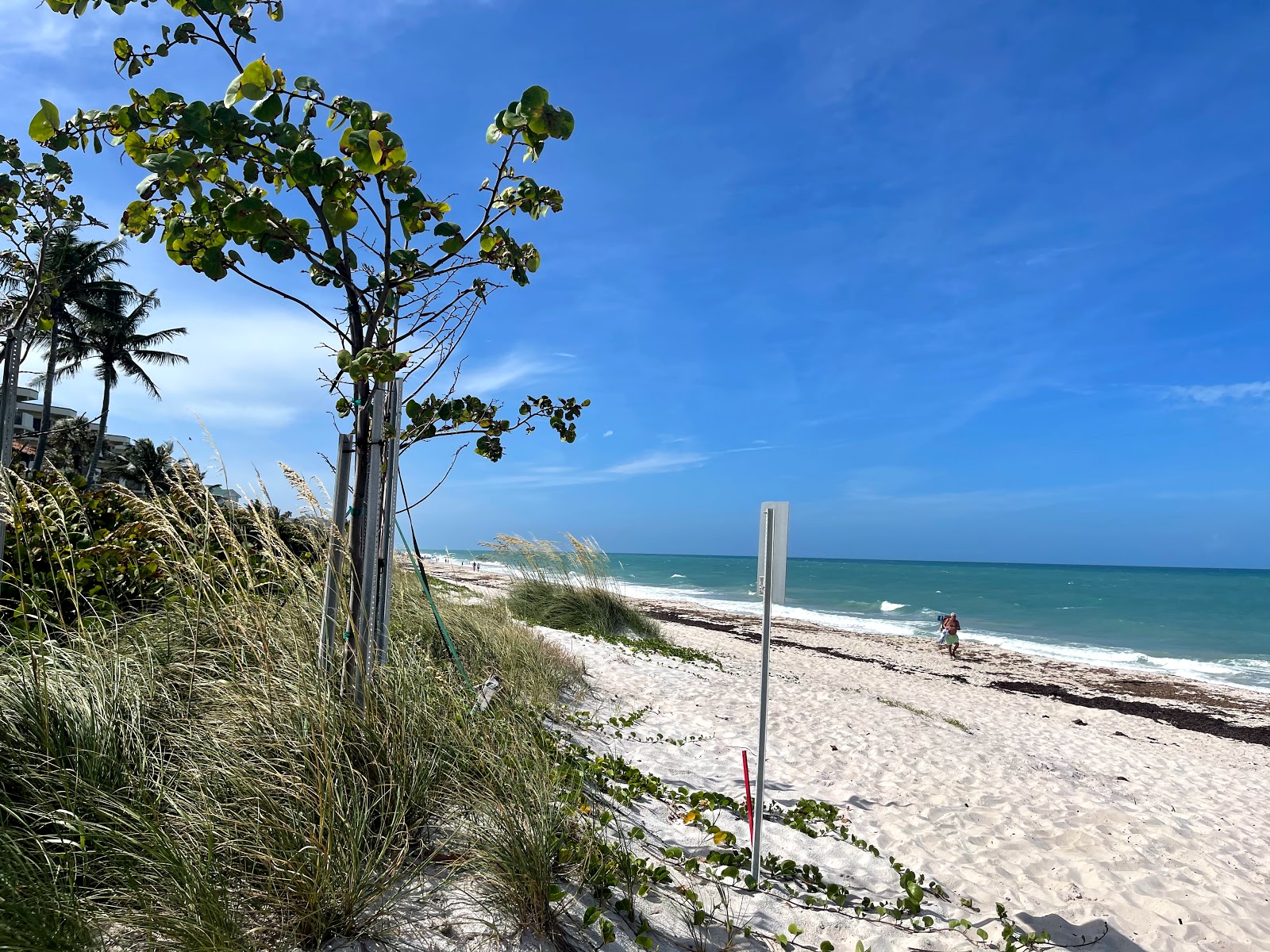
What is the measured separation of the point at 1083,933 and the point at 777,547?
2562 mm

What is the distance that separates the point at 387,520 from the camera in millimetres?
3248

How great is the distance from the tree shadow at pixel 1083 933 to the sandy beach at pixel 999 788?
12 mm

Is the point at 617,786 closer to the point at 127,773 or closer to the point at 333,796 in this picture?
the point at 333,796

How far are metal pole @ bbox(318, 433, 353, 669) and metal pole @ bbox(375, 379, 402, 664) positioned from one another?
7.0 inches

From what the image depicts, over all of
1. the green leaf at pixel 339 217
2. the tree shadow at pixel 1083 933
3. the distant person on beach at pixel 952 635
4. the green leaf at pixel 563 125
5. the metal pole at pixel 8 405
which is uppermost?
the green leaf at pixel 563 125

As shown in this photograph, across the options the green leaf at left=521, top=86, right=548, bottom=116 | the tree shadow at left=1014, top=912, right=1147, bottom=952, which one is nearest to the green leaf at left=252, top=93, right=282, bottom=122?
the green leaf at left=521, top=86, right=548, bottom=116

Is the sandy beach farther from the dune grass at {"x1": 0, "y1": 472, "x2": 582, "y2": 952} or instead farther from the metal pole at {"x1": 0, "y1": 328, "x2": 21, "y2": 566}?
the metal pole at {"x1": 0, "y1": 328, "x2": 21, "y2": 566}

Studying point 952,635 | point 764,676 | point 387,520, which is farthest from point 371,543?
point 952,635

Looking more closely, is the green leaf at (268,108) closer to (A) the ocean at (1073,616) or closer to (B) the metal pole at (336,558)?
(B) the metal pole at (336,558)

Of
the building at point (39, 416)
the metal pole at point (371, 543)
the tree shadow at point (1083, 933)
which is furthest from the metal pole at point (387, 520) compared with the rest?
the building at point (39, 416)

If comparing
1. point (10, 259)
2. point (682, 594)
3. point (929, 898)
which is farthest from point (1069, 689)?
point (682, 594)

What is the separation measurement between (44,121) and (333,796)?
256 centimetres

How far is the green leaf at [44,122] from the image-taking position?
2.44m

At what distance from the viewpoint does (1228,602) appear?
50125 millimetres
